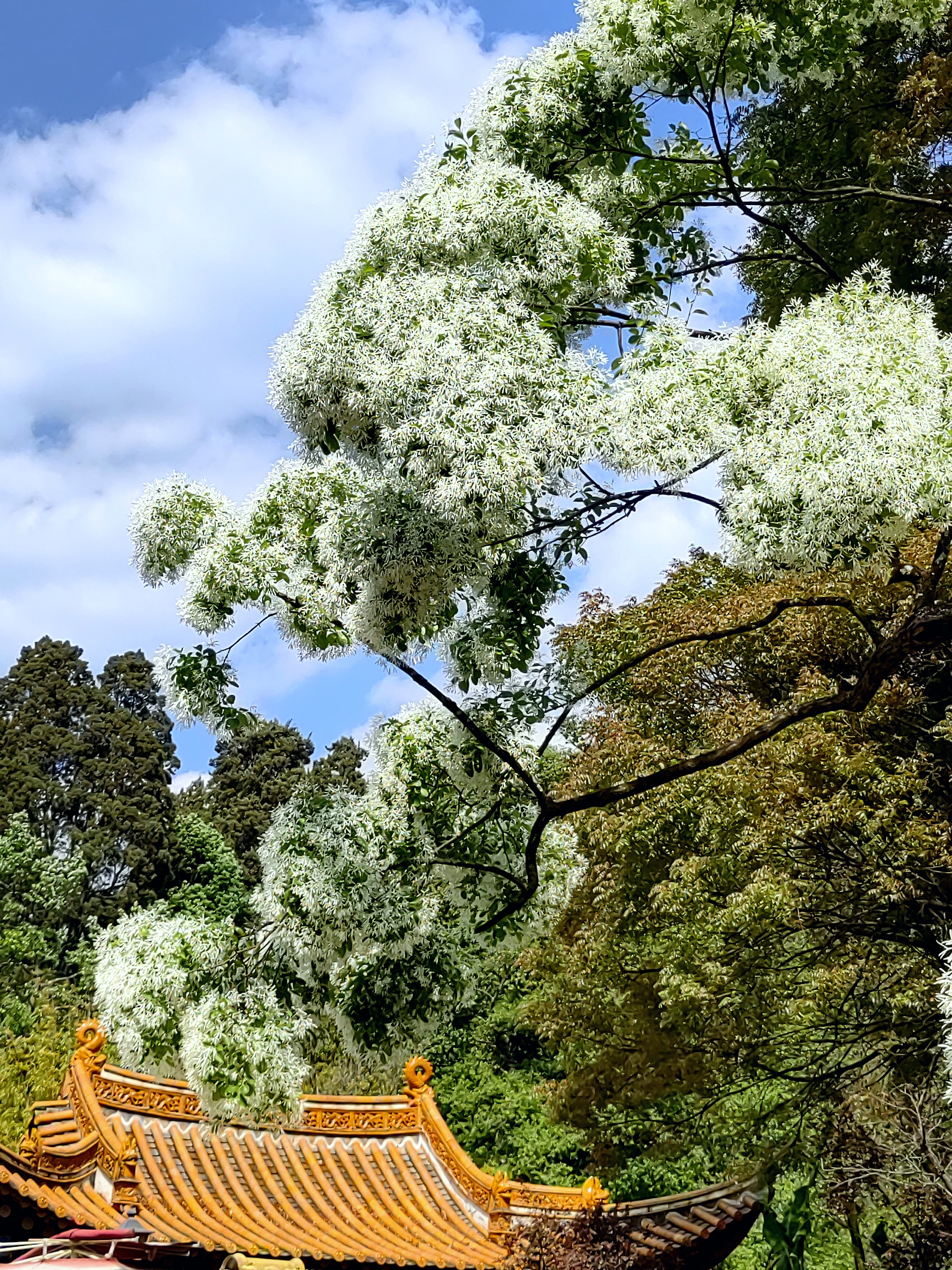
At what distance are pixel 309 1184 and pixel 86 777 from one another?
22.9 meters

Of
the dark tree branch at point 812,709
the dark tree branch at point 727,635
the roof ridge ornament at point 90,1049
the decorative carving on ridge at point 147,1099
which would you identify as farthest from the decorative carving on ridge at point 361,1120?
the dark tree branch at point 812,709

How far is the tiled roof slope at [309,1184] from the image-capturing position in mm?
9289

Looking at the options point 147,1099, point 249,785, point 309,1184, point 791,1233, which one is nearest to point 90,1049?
point 147,1099

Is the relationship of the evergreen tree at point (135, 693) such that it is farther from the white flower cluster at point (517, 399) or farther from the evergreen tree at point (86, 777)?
the white flower cluster at point (517, 399)

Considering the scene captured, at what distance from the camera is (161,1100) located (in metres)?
10.6

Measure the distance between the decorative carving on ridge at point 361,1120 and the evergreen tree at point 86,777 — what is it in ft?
65.4

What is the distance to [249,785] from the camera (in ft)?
120

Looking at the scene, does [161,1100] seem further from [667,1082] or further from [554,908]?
[667,1082]

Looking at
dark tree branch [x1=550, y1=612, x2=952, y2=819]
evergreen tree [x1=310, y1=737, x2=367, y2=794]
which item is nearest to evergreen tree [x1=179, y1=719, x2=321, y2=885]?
evergreen tree [x1=310, y1=737, x2=367, y2=794]

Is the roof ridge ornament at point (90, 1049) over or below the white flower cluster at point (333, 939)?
over

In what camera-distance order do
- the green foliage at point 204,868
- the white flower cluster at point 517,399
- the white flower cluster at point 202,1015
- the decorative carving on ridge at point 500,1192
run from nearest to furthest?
1. the white flower cluster at point 517,399
2. the white flower cluster at point 202,1015
3. the decorative carving on ridge at point 500,1192
4. the green foliage at point 204,868

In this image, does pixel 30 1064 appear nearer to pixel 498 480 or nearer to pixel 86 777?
pixel 86 777

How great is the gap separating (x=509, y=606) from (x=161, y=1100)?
19.4 ft

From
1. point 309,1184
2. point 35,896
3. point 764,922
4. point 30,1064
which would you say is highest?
point 35,896
